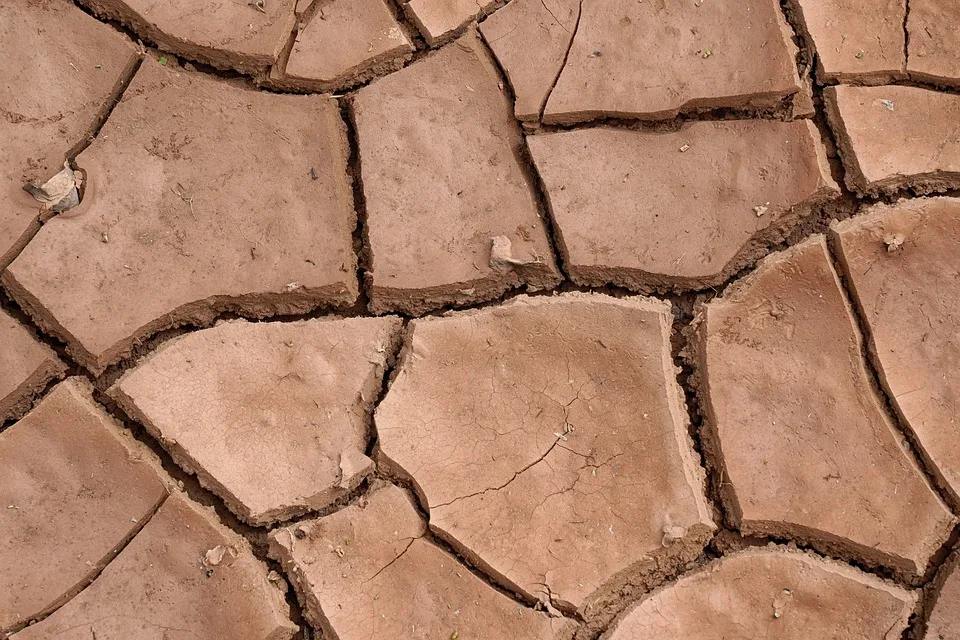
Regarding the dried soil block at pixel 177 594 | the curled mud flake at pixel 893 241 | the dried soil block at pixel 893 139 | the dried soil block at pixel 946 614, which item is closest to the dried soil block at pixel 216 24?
the dried soil block at pixel 177 594

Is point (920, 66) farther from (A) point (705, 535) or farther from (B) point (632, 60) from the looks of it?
(A) point (705, 535)

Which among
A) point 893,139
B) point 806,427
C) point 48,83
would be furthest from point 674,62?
point 48,83

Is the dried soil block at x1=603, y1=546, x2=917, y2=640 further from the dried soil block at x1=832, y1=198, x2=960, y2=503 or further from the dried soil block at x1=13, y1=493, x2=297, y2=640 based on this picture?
the dried soil block at x1=13, y1=493, x2=297, y2=640

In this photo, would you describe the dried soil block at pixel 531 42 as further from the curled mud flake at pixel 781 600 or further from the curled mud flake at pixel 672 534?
the curled mud flake at pixel 781 600

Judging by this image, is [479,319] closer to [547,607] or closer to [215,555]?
[547,607]

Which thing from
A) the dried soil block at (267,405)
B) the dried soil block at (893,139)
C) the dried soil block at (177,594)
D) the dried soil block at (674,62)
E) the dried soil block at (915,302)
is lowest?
the dried soil block at (177,594)

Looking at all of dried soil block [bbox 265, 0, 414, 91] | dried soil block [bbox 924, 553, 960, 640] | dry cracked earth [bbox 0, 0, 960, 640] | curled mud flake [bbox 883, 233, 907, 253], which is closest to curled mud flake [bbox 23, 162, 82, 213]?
dry cracked earth [bbox 0, 0, 960, 640]

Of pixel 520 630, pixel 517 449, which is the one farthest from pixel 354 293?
pixel 520 630
